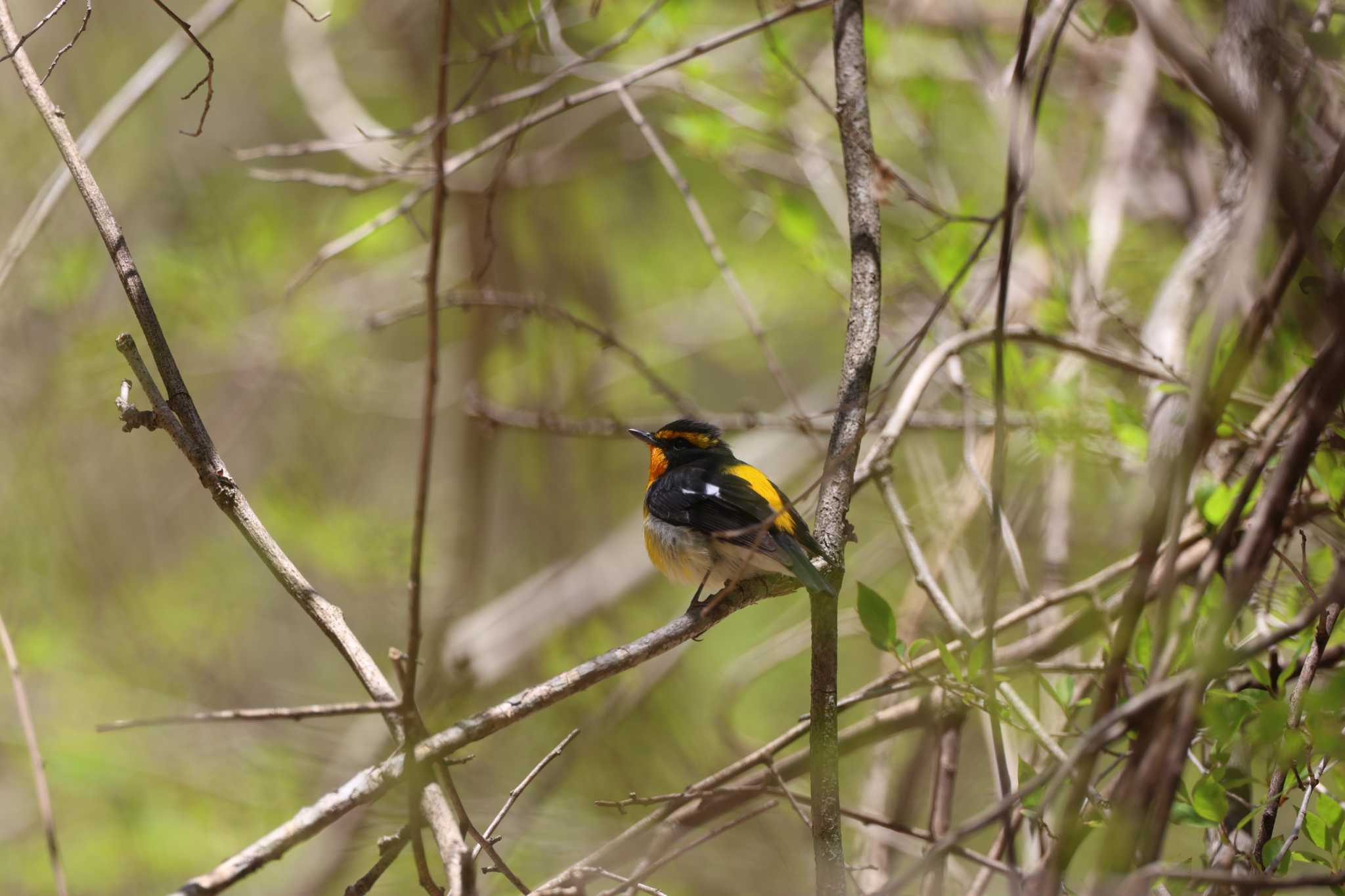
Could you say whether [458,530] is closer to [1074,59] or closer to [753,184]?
[753,184]

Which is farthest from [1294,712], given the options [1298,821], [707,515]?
[707,515]

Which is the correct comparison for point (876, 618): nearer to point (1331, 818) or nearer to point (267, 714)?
point (1331, 818)

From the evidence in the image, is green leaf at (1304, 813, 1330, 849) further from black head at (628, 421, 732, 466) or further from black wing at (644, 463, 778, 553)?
black head at (628, 421, 732, 466)

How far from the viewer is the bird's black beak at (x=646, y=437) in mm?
4059

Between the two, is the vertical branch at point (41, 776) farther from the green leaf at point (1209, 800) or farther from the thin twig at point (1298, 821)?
the thin twig at point (1298, 821)

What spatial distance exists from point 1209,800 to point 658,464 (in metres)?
2.64

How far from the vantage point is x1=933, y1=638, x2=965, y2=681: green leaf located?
2111 millimetres

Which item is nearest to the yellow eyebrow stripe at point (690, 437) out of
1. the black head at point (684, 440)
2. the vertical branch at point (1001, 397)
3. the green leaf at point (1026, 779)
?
the black head at point (684, 440)

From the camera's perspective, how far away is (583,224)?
6.90 meters

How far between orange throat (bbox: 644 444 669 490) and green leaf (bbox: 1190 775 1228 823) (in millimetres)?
2436

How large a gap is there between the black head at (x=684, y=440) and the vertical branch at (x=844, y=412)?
64.8 inches

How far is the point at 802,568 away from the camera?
237 centimetres

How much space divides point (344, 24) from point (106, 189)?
264cm

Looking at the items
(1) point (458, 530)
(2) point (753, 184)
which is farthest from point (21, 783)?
(2) point (753, 184)
